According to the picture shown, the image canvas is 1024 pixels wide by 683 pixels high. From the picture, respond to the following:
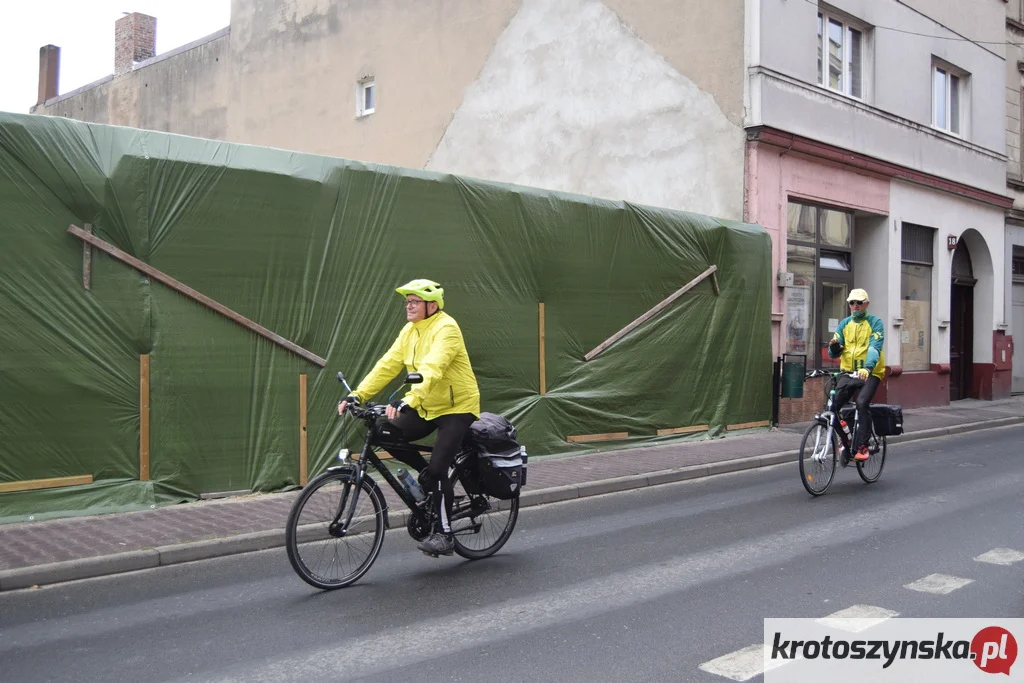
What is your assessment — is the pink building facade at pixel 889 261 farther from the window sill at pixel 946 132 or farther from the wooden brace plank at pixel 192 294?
the wooden brace plank at pixel 192 294

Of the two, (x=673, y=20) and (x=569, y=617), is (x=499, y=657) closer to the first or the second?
(x=569, y=617)

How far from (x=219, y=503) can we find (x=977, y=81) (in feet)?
62.3

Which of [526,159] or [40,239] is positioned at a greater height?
[526,159]

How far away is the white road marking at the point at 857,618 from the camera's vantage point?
4.91 meters

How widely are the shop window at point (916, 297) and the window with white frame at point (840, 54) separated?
3.26m

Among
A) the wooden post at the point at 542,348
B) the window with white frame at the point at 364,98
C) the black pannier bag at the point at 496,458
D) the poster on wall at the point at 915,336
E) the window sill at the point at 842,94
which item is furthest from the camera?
the window with white frame at the point at 364,98

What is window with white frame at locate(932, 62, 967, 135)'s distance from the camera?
19.4 m

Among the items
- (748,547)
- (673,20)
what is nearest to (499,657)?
(748,547)

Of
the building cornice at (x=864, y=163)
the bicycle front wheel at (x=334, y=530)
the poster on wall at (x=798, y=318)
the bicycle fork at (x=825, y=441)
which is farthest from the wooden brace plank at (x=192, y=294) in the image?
the poster on wall at (x=798, y=318)

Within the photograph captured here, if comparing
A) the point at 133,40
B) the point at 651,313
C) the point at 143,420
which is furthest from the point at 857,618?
the point at 133,40

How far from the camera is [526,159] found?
60.1 feet

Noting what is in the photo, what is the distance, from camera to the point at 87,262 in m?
7.81

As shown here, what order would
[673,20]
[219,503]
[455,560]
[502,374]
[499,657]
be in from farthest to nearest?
1. [673,20]
2. [502,374]
3. [219,503]
4. [455,560]
5. [499,657]

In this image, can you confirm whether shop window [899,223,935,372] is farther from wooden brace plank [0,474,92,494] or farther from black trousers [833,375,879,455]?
wooden brace plank [0,474,92,494]
